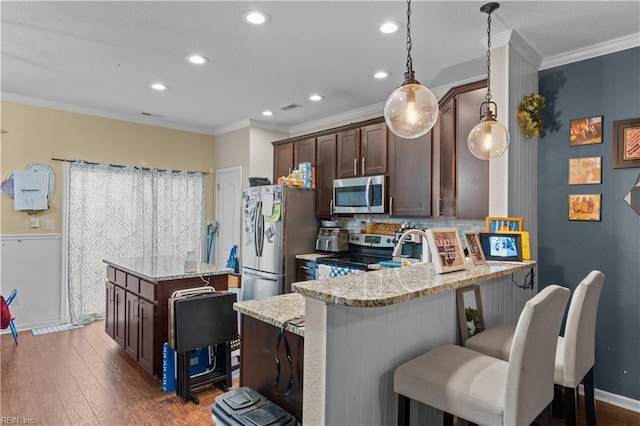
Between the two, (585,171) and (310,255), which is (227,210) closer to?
(310,255)

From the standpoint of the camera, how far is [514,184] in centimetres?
279

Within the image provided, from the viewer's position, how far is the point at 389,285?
5.09 ft

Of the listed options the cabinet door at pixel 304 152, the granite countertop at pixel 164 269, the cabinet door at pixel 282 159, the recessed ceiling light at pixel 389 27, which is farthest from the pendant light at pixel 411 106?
the cabinet door at pixel 282 159

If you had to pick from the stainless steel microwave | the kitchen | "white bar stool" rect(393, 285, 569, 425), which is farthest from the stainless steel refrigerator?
"white bar stool" rect(393, 285, 569, 425)

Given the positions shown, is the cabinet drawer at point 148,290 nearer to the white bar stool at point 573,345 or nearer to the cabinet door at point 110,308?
the cabinet door at point 110,308

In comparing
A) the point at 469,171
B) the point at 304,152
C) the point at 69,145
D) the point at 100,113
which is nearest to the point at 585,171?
the point at 469,171

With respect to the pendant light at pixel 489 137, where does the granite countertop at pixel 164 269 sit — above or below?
below

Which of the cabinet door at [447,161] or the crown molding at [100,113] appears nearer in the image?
the cabinet door at [447,161]

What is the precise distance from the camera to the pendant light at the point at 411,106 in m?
1.97

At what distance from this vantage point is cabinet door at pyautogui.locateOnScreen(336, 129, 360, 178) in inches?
172

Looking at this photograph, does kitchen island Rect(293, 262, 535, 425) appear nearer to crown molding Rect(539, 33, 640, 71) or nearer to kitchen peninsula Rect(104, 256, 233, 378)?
kitchen peninsula Rect(104, 256, 233, 378)

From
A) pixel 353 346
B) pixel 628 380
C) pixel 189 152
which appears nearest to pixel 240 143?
pixel 189 152

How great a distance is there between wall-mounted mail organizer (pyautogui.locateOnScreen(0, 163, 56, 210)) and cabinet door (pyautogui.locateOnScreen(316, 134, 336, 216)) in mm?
3227

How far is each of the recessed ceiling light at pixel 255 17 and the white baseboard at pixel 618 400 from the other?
11.3 feet
